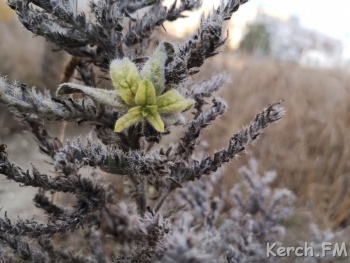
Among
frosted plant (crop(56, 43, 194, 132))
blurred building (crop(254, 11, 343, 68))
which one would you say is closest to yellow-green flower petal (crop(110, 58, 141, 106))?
frosted plant (crop(56, 43, 194, 132))

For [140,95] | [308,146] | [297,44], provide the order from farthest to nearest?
[297,44], [308,146], [140,95]

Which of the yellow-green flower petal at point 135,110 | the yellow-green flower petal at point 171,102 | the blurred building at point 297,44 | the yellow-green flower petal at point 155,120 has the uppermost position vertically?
the blurred building at point 297,44

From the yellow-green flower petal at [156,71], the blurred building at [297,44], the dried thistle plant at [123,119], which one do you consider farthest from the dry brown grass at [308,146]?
the blurred building at [297,44]

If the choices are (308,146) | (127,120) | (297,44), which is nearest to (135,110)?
(127,120)

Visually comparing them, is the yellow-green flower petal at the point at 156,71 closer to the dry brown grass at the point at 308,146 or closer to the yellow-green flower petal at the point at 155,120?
the yellow-green flower petal at the point at 155,120

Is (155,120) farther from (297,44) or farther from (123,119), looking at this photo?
(297,44)

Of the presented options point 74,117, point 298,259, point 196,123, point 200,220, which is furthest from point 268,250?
point 74,117

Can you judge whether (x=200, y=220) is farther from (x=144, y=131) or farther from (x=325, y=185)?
(x=325, y=185)

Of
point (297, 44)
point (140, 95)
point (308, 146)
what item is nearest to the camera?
point (140, 95)
